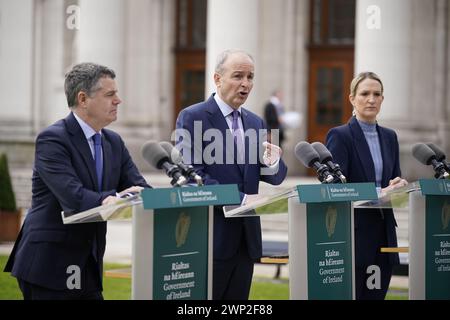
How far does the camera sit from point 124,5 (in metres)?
27.6

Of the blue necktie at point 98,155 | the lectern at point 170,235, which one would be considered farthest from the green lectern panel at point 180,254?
the blue necktie at point 98,155

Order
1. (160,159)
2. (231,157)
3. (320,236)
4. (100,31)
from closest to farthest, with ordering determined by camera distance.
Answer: (160,159) → (320,236) → (231,157) → (100,31)

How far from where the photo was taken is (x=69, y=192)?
600 centimetres

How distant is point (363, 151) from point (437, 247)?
93 cm

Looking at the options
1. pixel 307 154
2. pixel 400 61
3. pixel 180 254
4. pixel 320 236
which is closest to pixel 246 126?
pixel 307 154

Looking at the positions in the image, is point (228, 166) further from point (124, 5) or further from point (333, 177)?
point (124, 5)

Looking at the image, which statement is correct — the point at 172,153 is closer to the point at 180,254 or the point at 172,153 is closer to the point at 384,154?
the point at 180,254

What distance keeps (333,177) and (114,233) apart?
13.2 meters

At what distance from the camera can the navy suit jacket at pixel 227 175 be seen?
6.70m

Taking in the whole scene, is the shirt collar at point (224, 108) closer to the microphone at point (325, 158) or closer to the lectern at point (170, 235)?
the microphone at point (325, 158)

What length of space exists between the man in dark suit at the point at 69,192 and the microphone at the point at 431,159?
214 cm

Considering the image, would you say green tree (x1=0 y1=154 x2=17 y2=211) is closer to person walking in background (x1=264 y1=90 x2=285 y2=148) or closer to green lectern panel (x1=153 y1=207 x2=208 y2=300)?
person walking in background (x1=264 y1=90 x2=285 y2=148)

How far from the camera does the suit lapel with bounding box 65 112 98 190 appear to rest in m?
6.28
